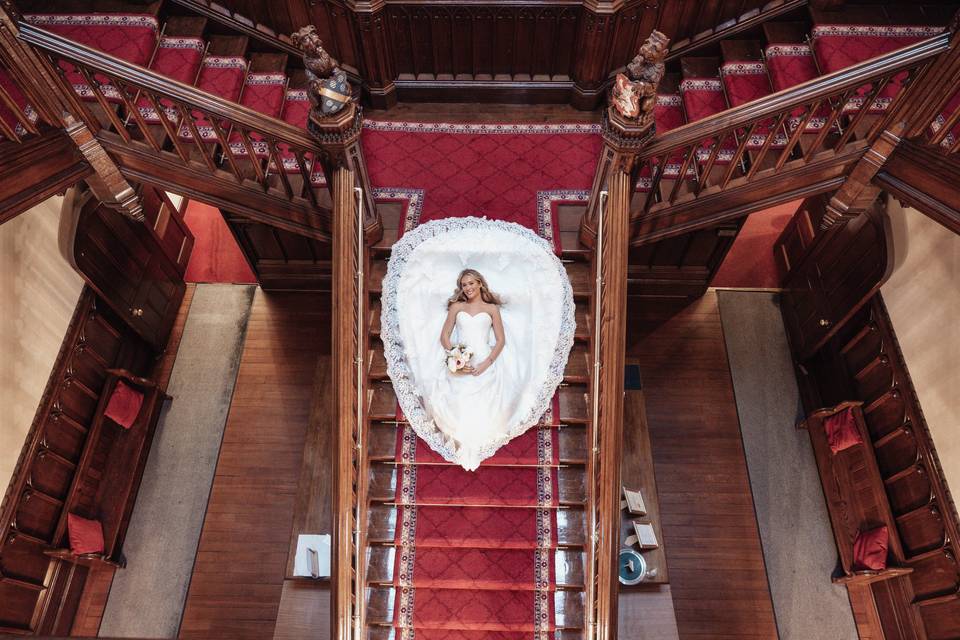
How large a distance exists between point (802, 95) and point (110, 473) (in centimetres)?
696

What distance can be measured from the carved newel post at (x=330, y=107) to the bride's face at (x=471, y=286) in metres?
1.14

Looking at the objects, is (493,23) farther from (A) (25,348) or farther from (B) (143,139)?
(A) (25,348)

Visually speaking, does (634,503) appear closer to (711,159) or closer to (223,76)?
(711,159)

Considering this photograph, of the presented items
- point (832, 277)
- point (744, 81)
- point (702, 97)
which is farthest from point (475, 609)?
point (744, 81)

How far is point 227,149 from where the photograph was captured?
4770 mm

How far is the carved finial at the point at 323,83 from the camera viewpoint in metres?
4.29

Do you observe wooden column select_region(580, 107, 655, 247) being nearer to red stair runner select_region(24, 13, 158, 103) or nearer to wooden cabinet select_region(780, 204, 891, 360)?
wooden cabinet select_region(780, 204, 891, 360)

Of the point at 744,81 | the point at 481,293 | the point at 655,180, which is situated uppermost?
the point at 744,81

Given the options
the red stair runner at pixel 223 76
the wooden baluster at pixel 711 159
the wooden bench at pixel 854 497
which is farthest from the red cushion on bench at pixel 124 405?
the wooden bench at pixel 854 497

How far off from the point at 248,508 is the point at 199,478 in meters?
0.65

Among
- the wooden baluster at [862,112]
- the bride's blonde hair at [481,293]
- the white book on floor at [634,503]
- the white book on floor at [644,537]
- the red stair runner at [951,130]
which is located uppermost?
the red stair runner at [951,130]

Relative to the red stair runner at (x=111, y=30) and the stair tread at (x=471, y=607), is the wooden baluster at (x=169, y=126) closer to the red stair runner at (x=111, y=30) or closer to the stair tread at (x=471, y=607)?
the red stair runner at (x=111, y=30)

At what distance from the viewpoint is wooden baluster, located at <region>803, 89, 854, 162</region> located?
178 inches

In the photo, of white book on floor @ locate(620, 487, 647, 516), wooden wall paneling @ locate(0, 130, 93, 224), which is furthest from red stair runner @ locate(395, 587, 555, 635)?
wooden wall paneling @ locate(0, 130, 93, 224)
